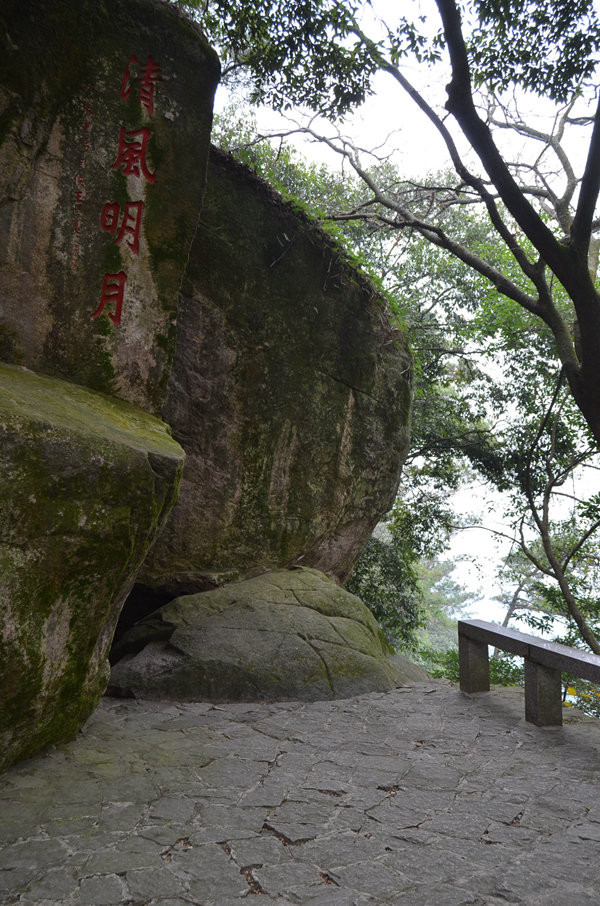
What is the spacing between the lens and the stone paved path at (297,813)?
2.75 m

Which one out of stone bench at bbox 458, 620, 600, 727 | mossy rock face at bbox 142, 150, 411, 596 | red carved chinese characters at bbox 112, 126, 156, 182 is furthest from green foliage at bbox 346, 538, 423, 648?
red carved chinese characters at bbox 112, 126, 156, 182

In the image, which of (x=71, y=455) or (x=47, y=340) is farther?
(x=47, y=340)

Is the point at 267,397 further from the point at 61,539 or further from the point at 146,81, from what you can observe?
the point at 61,539

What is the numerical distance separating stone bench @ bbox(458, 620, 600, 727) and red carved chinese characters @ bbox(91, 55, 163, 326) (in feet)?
14.9

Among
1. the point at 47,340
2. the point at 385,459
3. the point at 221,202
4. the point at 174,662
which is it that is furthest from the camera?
the point at 385,459

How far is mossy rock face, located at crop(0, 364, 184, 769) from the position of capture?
11.8 ft

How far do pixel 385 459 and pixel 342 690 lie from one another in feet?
12.0

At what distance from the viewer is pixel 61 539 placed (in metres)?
3.84

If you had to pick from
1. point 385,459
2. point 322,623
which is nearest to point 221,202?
point 385,459

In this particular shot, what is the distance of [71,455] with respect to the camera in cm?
391

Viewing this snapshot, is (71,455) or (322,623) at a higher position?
(71,455)

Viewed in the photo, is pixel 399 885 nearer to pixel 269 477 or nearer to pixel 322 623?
pixel 322 623

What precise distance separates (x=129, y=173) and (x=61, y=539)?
3.23 m

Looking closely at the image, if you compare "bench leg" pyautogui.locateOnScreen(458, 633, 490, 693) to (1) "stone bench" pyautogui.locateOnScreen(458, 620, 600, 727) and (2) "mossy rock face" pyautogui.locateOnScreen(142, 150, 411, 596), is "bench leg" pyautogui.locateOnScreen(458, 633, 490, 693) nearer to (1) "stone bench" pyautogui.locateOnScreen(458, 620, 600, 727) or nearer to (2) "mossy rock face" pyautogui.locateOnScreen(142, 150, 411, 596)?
(1) "stone bench" pyautogui.locateOnScreen(458, 620, 600, 727)
